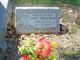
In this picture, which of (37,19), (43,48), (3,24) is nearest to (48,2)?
(37,19)

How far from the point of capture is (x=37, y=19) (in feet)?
18.6

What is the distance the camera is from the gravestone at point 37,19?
560 centimetres

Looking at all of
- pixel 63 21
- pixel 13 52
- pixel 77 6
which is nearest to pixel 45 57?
pixel 13 52

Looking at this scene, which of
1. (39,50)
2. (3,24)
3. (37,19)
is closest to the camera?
(39,50)

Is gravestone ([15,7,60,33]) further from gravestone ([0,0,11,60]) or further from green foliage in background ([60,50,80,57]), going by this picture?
green foliage in background ([60,50,80,57])

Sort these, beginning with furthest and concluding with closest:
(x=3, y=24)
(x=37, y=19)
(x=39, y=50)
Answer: (x=37, y=19) < (x=3, y=24) < (x=39, y=50)

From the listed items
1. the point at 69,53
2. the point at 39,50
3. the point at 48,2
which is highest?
the point at 48,2

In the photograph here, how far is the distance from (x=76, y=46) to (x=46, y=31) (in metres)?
0.71

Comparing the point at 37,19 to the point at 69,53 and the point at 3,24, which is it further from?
the point at 69,53

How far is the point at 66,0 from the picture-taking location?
6.63 m

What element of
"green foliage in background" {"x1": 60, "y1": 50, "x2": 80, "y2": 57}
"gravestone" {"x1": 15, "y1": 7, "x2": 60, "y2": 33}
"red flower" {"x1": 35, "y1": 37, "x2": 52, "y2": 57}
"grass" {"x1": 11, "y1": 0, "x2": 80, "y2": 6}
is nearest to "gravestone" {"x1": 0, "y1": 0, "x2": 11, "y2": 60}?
"gravestone" {"x1": 15, "y1": 7, "x2": 60, "y2": 33}

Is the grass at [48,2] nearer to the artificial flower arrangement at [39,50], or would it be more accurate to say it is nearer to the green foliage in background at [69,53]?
the green foliage in background at [69,53]

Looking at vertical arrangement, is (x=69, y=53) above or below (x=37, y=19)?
below

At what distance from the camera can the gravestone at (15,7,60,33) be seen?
18.4 feet
